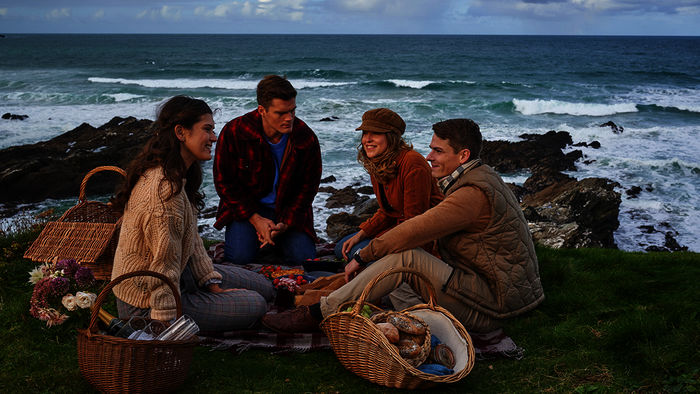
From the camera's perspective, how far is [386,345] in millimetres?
3422

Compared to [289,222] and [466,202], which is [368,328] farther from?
[289,222]

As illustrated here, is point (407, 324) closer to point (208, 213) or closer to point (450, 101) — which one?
point (208, 213)

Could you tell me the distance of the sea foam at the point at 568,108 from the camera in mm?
26766

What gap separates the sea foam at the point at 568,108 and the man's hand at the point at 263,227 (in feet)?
76.2

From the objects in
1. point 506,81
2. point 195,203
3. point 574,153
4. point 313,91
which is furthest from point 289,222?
point 506,81

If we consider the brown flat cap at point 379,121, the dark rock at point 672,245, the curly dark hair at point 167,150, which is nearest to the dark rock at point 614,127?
the dark rock at point 672,245

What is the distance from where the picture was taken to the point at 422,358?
359cm

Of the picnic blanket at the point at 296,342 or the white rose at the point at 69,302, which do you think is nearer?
the white rose at the point at 69,302

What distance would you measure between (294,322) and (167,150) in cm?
172

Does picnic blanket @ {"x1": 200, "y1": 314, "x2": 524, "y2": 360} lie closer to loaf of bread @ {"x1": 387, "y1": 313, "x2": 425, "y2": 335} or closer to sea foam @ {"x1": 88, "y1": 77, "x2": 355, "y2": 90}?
loaf of bread @ {"x1": 387, "y1": 313, "x2": 425, "y2": 335}

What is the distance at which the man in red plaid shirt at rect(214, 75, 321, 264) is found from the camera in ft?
19.6

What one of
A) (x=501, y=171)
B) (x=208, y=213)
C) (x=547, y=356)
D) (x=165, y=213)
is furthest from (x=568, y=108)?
(x=165, y=213)

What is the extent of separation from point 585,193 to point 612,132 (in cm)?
1193

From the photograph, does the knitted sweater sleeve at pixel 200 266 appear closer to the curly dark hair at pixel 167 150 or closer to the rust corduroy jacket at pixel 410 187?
the curly dark hair at pixel 167 150
